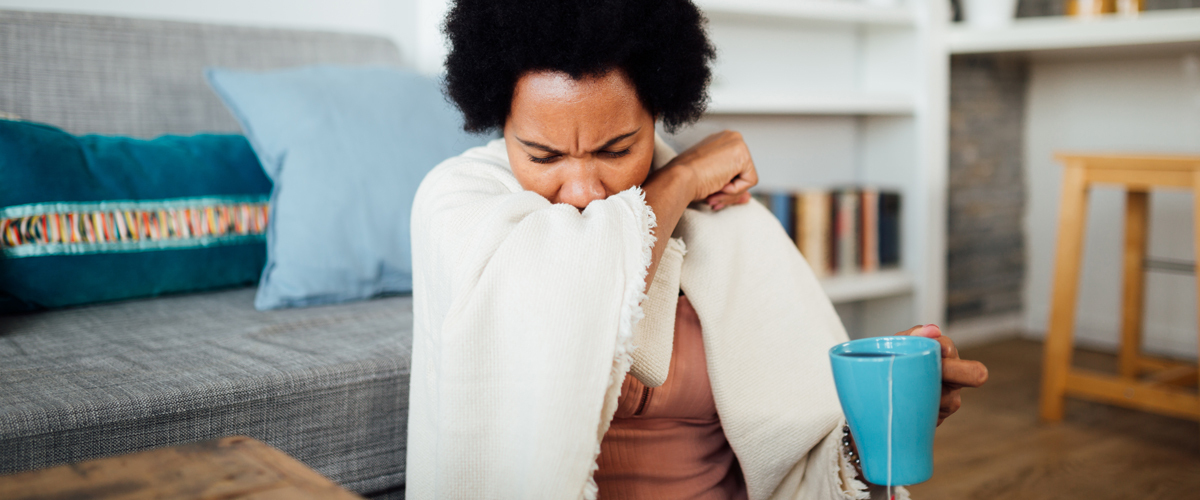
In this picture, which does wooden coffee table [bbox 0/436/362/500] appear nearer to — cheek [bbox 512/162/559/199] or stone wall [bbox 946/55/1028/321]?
cheek [bbox 512/162/559/199]

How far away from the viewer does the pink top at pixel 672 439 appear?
85cm

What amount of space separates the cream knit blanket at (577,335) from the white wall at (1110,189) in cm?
218

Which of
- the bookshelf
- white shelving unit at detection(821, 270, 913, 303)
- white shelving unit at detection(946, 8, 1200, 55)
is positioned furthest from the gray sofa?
white shelving unit at detection(946, 8, 1200, 55)

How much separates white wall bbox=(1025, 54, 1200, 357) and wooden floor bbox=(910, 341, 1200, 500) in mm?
634

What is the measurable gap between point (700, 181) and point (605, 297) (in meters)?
0.31

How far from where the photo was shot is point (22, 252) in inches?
43.3

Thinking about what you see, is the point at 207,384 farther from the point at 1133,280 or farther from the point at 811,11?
the point at 1133,280

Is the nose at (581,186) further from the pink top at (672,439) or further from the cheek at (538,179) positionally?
the pink top at (672,439)

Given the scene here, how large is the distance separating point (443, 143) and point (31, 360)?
0.66 m

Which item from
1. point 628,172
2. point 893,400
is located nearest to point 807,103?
point 628,172

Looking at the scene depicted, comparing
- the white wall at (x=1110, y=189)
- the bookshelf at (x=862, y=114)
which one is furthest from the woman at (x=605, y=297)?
the white wall at (x=1110, y=189)

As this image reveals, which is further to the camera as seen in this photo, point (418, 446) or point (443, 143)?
point (443, 143)

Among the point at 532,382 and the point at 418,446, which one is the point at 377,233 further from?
the point at 532,382

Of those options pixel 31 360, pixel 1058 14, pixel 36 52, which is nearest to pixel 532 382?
pixel 31 360
